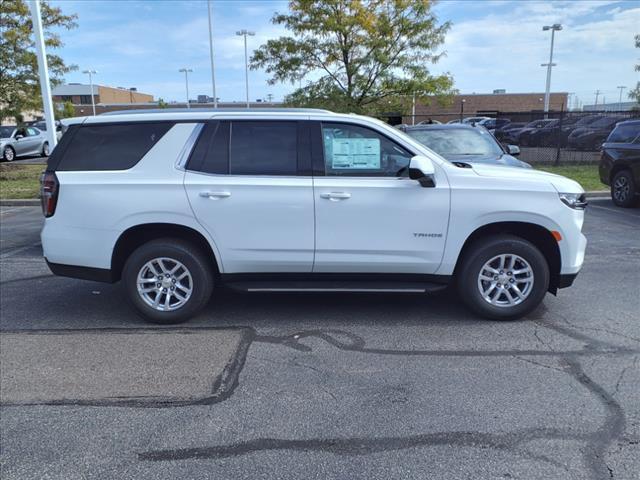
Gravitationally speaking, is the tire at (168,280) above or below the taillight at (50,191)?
below

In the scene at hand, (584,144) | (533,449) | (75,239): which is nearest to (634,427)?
(533,449)

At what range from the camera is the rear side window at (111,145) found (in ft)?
15.4

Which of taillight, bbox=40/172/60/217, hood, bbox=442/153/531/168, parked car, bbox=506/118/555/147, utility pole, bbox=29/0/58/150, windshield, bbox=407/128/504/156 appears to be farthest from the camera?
parked car, bbox=506/118/555/147

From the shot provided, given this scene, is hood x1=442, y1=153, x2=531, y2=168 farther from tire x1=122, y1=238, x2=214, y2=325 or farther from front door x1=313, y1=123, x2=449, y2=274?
tire x1=122, y1=238, x2=214, y2=325

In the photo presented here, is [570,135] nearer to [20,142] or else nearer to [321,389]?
[321,389]

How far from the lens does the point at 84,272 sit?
479 centimetres

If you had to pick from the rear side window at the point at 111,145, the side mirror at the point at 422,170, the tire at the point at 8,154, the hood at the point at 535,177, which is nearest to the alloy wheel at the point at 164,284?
the rear side window at the point at 111,145

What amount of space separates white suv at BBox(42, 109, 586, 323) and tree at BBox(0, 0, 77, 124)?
14.1 m

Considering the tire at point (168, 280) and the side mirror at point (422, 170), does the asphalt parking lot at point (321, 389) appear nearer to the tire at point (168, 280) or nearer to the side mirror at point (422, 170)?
the tire at point (168, 280)

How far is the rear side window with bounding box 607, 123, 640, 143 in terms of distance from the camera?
1055 cm

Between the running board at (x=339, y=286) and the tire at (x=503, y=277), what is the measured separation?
270 millimetres

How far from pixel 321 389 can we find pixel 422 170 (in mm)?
2001

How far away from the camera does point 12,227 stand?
9.57 m

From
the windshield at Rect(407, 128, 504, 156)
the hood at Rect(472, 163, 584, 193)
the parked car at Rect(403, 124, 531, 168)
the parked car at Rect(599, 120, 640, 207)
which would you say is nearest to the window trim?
the hood at Rect(472, 163, 584, 193)
